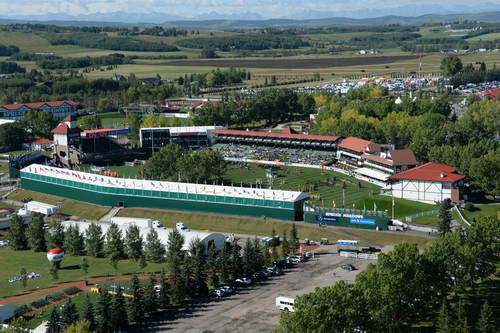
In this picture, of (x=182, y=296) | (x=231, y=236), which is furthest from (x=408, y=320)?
(x=231, y=236)

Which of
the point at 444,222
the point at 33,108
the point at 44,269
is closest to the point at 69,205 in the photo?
the point at 44,269

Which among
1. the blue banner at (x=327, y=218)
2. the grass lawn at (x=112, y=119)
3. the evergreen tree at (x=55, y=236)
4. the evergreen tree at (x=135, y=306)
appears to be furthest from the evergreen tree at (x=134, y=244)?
the grass lawn at (x=112, y=119)

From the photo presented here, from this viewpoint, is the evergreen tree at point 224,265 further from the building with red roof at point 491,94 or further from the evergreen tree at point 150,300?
the building with red roof at point 491,94

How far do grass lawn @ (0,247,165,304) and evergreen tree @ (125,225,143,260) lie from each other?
0.81m

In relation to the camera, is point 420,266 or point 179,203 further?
point 179,203

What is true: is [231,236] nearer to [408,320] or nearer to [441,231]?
[441,231]

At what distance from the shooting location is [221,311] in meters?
60.2

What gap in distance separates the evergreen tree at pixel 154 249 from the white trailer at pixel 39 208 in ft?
84.6

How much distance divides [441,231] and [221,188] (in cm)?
2856

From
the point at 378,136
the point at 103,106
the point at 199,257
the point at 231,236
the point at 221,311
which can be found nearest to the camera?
the point at 221,311

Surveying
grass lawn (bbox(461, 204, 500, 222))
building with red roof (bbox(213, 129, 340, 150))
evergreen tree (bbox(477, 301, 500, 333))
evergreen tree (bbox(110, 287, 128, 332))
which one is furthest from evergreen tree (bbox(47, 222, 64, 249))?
building with red roof (bbox(213, 129, 340, 150))

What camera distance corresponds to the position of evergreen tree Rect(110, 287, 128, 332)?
5603cm

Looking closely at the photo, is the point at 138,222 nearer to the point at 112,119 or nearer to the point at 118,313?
the point at 118,313

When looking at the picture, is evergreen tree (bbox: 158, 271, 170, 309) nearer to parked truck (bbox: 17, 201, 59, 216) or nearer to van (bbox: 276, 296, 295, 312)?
van (bbox: 276, 296, 295, 312)
